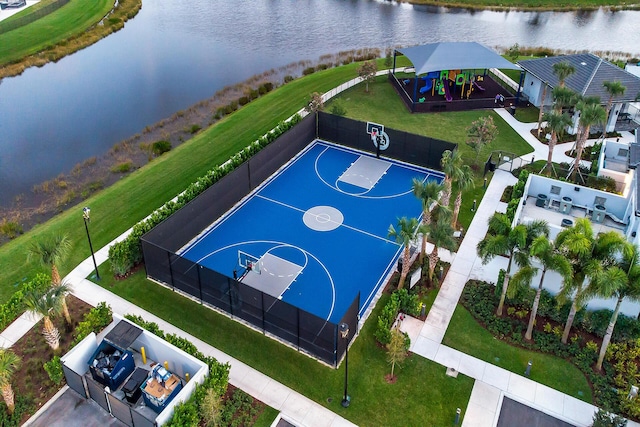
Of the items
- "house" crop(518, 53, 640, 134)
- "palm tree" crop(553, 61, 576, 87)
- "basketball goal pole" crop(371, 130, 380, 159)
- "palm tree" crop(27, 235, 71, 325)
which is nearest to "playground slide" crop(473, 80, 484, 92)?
"house" crop(518, 53, 640, 134)

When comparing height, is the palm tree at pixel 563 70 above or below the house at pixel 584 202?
above

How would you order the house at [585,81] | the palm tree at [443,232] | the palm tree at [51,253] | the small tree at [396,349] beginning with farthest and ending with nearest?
the house at [585,81] → the palm tree at [443,232] → the palm tree at [51,253] → the small tree at [396,349]

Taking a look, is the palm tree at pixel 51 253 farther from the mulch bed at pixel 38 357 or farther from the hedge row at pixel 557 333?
the hedge row at pixel 557 333

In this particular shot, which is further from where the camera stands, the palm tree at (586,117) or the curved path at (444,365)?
the palm tree at (586,117)

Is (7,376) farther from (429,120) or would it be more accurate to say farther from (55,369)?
(429,120)

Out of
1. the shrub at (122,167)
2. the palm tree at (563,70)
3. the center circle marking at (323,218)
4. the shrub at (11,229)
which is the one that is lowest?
the shrub at (11,229)

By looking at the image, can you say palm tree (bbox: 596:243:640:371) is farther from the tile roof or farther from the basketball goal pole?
the tile roof

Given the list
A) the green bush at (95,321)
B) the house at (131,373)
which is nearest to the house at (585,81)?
the house at (131,373)
